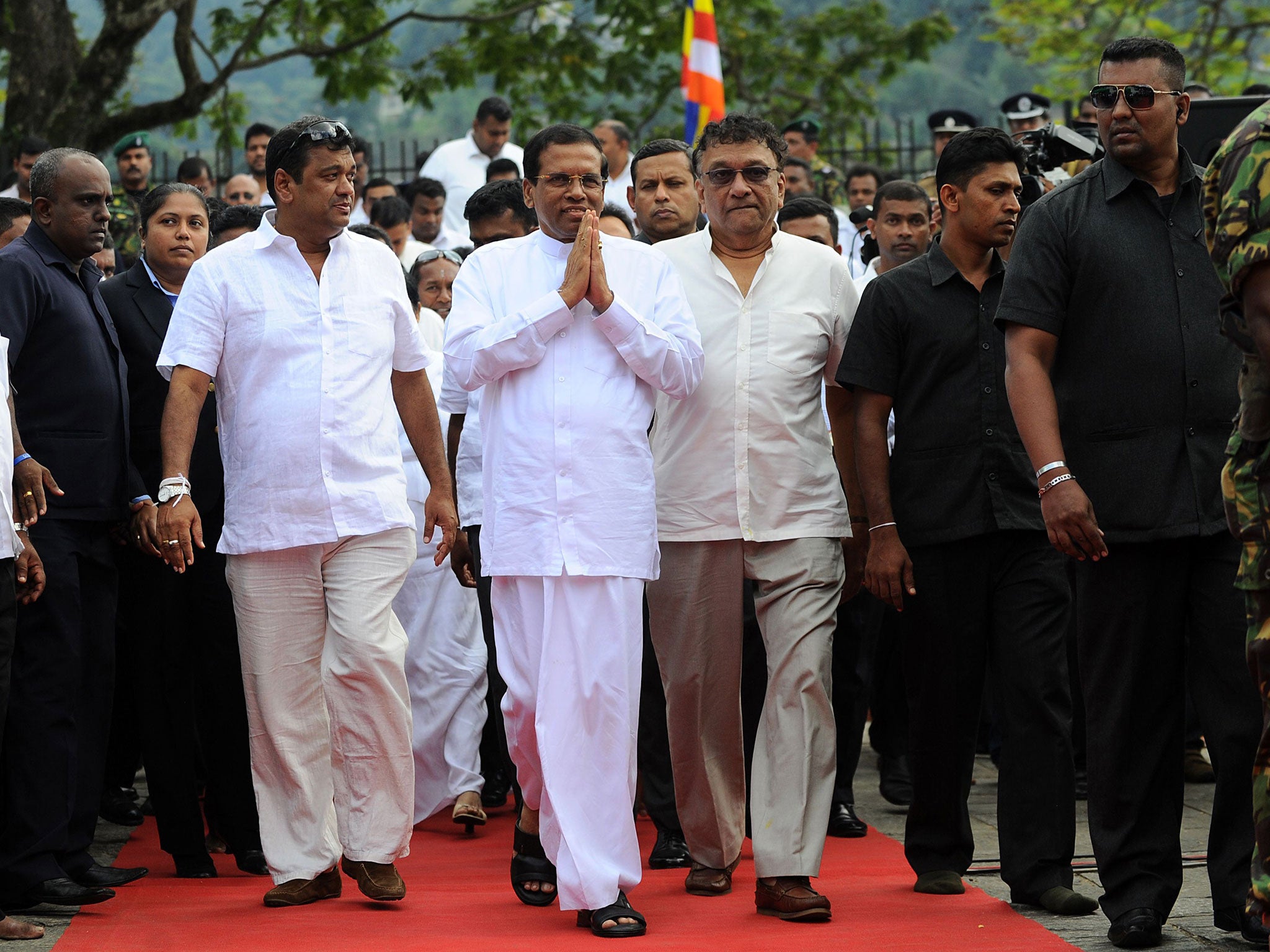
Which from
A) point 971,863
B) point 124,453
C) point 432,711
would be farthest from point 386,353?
point 971,863

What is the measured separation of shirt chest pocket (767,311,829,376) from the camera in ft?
19.0

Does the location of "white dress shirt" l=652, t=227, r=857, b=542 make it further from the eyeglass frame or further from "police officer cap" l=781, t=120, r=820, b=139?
"police officer cap" l=781, t=120, r=820, b=139

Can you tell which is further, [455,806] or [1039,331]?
[455,806]

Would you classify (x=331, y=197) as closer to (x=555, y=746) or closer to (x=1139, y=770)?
(x=555, y=746)

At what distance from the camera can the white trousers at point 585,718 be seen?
17.2 ft

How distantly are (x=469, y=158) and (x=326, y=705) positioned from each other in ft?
25.8

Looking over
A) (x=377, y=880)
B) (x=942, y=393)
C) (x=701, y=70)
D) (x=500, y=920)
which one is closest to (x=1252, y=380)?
(x=942, y=393)

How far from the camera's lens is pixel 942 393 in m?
5.71

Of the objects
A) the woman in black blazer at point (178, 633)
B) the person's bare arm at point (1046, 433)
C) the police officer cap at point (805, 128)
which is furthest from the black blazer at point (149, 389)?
the police officer cap at point (805, 128)

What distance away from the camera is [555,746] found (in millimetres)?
5305

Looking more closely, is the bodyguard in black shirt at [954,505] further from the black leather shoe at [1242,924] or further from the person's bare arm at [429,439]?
the person's bare arm at [429,439]

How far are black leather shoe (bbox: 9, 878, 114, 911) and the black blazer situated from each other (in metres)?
1.49

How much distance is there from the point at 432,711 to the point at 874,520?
2588 millimetres

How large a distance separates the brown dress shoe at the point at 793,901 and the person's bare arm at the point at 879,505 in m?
0.96
